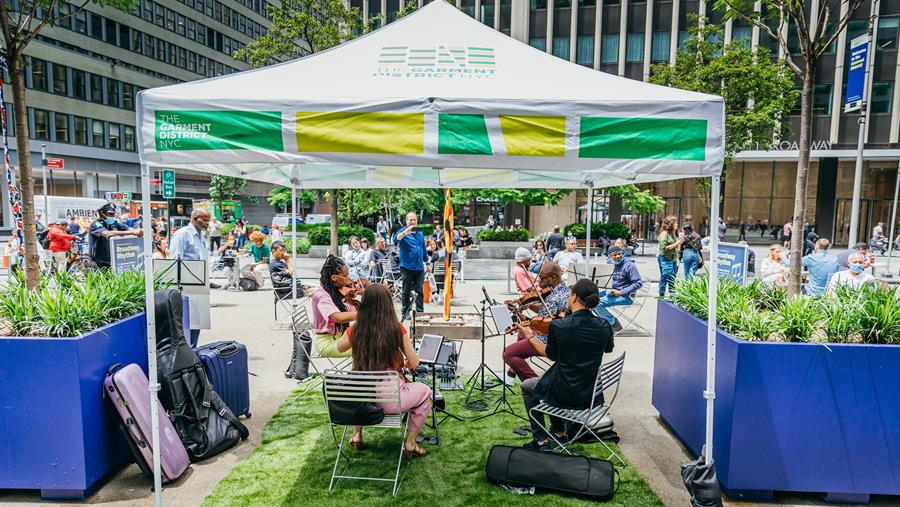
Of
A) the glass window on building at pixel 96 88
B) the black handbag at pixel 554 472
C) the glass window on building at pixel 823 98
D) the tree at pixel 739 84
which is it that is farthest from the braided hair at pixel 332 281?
the glass window on building at pixel 96 88

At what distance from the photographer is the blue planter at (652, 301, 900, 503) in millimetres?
4113

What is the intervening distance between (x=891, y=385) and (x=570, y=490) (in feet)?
8.30

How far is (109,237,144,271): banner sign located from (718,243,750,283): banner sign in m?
8.31

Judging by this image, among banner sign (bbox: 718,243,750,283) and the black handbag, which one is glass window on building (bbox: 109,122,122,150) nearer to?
banner sign (bbox: 718,243,750,283)

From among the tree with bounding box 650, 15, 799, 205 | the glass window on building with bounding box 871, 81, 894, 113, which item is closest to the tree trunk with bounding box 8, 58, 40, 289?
the tree with bounding box 650, 15, 799, 205

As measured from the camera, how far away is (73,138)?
4406 cm

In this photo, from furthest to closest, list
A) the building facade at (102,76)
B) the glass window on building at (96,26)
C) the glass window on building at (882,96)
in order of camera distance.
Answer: the glass window on building at (96,26) < the building facade at (102,76) < the glass window on building at (882,96)

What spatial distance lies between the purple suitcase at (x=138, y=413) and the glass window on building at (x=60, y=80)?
48.5 meters

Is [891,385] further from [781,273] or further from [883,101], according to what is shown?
[883,101]

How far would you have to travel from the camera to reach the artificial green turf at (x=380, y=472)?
165 inches

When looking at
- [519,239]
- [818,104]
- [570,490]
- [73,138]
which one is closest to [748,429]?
[570,490]

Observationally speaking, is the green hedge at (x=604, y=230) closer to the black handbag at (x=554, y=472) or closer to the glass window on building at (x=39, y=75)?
the black handbag at (x=554, y=472)

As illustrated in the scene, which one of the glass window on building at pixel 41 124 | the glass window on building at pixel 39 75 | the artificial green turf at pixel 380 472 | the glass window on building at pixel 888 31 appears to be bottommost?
the artificial green turf at pixel 380 472

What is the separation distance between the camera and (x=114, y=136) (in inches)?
1919
